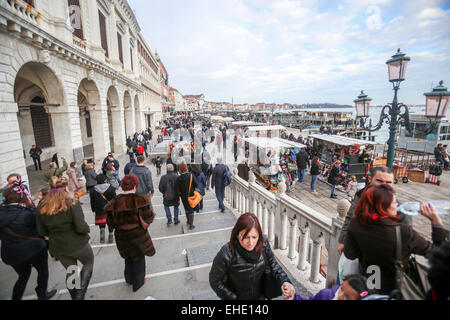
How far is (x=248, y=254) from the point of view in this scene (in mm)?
1903

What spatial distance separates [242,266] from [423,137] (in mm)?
24649

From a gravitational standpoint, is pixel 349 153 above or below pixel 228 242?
below

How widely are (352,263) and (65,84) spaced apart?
1269 cm

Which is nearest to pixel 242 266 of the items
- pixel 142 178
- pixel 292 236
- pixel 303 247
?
pixel 303 247

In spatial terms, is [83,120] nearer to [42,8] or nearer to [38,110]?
[38,110]

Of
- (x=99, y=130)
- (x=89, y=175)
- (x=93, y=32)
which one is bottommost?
(x=89, y=175)

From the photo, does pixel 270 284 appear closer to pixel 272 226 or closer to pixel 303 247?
pixel 303 247

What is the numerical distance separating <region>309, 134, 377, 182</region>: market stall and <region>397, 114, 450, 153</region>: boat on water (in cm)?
649

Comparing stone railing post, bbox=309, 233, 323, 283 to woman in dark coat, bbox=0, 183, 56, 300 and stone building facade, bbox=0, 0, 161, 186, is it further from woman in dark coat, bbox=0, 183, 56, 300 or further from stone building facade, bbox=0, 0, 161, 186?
stone building facade, bbox=0, 0, 161, 186

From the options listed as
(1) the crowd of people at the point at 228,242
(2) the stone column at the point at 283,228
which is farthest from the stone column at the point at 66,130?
(2) the stone column at the point at 283,228

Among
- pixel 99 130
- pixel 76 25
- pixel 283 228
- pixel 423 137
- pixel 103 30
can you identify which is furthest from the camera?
pixel 423 137

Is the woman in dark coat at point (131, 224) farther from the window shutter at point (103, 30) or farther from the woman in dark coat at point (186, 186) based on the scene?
the window shutter at point (103, 30)

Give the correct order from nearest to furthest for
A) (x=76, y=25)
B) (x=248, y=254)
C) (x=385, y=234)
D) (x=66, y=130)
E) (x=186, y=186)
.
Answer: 1. (x=385, y=234)
2. (x=248, y=254)
3. (x=186, y=186)
4. (x=66, y=130)
5. (x=76, y=25)

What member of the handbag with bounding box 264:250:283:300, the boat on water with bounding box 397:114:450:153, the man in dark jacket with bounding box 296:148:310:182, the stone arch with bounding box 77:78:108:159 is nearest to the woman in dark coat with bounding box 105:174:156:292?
the handbag with bounding box 264:250:283:300
